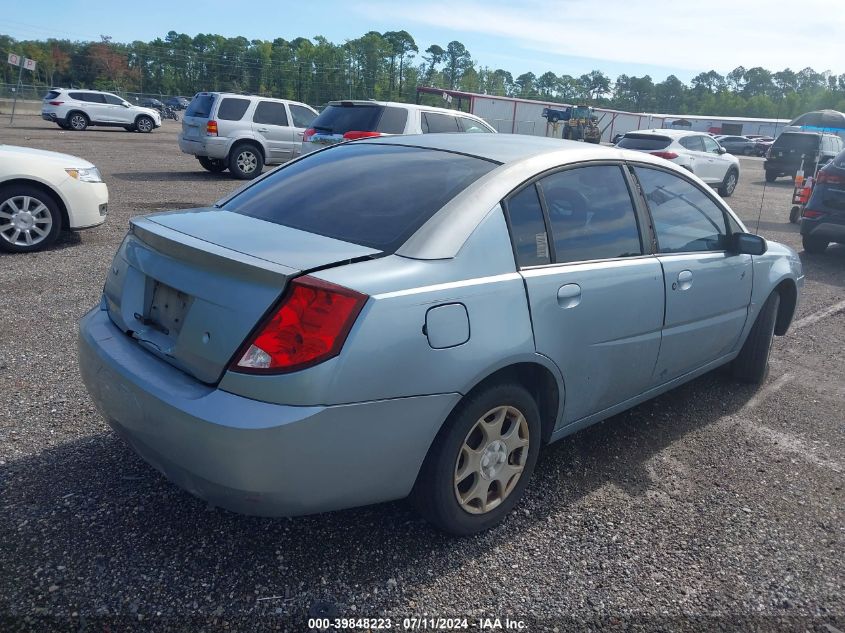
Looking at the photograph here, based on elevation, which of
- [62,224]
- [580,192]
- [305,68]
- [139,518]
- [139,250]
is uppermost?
[305,68]

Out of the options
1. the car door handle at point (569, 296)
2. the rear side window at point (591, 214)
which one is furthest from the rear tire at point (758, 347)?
the car door handle at point (569, 296)

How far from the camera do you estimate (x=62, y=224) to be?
24.1ft

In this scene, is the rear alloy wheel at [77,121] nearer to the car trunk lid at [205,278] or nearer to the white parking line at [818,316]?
the white parking line at [818,316]

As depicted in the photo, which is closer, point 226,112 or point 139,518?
point 139,518

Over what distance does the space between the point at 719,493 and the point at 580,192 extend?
1642mm

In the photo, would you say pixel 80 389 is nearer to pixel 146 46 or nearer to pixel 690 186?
pixel 690 186

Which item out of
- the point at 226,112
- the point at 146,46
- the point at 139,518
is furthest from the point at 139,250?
the point at 146,46

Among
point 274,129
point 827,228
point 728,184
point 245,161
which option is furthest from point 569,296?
point 728,184

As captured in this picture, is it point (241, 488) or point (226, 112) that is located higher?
point (226, 112)

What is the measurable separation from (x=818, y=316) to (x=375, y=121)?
7331mm

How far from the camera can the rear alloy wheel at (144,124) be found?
31.4m

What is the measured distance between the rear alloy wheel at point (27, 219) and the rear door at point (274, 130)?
858 centimetres

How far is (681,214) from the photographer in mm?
3877

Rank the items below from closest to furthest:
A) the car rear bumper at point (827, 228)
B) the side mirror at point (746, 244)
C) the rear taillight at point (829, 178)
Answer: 1. the side mirror at point (746, 244)
2. the car rear bumper at point (827, 228)
3. the rear taillight at point (829, 178)
